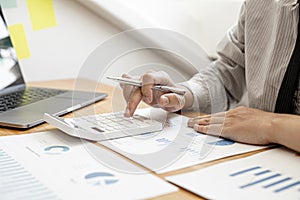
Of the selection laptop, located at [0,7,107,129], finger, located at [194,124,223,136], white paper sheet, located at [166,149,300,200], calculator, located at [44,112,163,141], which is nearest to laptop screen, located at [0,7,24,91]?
laptop, located at [0,7,107,129]

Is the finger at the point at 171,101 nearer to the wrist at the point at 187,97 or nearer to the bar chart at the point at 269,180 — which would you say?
the wrist at the point at 187,97

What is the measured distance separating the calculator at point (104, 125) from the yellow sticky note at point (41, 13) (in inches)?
21.8

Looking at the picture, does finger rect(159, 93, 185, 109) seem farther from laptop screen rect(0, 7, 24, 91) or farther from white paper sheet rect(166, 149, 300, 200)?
laptop screen rect(0, 7, 24, 91)

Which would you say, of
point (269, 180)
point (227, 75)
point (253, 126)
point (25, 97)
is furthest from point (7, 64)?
point (269, 180)

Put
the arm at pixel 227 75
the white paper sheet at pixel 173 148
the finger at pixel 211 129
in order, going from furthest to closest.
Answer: the arm at pixel 227 75 → the finger at pixel 211 129 → the white paper sheet at pixel 173 148

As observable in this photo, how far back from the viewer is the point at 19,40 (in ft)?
4.08

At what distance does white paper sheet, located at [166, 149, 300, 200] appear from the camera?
1.62 feet

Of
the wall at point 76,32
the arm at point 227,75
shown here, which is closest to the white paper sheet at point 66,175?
the arm at point 227,75

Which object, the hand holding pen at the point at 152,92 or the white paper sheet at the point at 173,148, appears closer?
the white paper sheet at the point at 173,148

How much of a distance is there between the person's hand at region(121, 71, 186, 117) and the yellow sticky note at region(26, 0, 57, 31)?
51cm

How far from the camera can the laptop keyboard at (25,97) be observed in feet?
2.98

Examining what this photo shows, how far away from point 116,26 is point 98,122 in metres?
0.63

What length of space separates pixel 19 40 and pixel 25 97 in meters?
0.32

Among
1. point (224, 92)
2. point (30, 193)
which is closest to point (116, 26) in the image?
point (224, 92)
